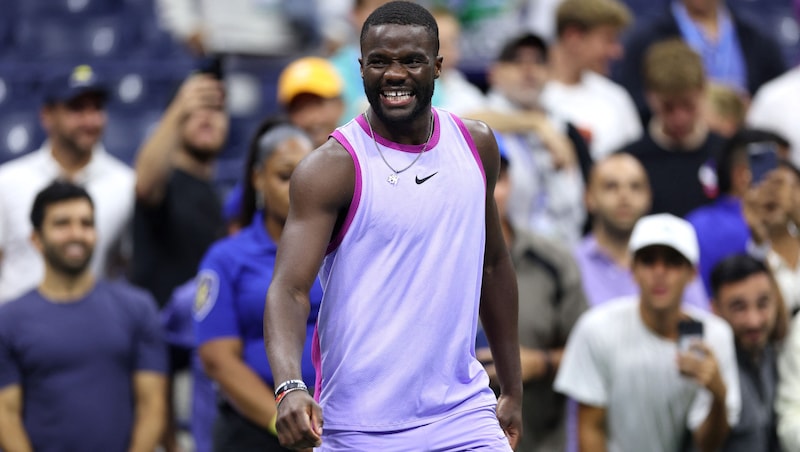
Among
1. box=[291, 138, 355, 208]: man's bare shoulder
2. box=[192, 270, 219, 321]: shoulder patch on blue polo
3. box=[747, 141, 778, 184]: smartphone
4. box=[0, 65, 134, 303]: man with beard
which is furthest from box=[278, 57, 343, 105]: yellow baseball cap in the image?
box=[291, 138, 355, 208]: man's bare shoulder

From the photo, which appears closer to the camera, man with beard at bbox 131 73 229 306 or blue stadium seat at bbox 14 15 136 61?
man with beard at bbox 131 73 229 306

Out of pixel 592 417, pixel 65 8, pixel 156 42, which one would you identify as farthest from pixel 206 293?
pixel 65 8

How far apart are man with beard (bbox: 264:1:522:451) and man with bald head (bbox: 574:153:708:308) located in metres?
3.31

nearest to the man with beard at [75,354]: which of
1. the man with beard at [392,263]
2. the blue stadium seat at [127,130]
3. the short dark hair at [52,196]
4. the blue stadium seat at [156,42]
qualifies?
the short dark hair at [52,196]

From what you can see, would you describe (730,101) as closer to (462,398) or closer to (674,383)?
(674,383)

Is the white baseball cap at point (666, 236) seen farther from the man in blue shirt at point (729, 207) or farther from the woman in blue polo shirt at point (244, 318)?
the woman in blue polo shirt at point (244, 318)

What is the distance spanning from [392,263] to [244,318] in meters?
2.14

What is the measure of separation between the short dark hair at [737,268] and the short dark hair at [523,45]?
2.23 m

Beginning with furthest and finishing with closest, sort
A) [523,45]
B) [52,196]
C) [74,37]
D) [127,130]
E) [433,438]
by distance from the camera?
[74,37] → [127,130] → [523,45] → [52,196] → [433,438]

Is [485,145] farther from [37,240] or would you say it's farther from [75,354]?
[37,240]

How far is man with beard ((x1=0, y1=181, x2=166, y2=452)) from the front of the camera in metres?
7.16

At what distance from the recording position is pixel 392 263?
172 inches

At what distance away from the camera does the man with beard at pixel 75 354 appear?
23.5 ft

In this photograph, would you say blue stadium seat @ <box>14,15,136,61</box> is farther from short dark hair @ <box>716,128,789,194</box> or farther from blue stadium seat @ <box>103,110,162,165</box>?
short dark hair @ <box>716,128,789,194</box>
